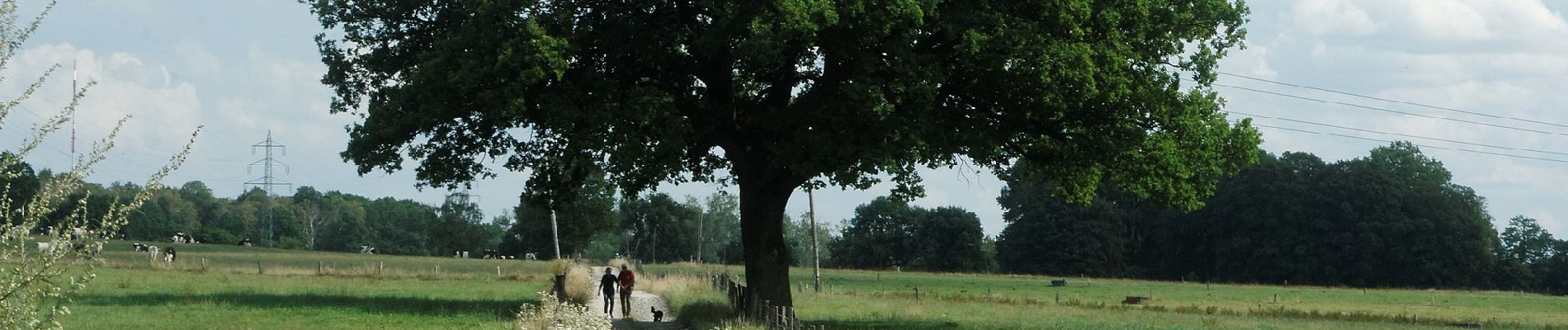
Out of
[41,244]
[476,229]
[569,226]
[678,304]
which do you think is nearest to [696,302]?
[678,304]

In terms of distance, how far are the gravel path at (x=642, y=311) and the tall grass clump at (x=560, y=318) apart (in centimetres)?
437

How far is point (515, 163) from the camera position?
32375 millimetres

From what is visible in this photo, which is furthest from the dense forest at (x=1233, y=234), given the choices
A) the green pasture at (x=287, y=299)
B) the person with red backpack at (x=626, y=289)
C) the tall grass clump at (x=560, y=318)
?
the tall grass clump at (x=560, y=318)

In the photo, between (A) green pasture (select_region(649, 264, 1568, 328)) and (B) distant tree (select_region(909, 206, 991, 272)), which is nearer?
(A) green pasture (select_region(649, 264, 1568, 328))

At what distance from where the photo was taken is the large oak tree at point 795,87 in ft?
81.9

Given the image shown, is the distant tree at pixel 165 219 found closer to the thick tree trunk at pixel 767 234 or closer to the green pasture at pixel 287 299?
the green pasture at pixel 287 299

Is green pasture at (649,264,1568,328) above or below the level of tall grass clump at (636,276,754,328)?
below

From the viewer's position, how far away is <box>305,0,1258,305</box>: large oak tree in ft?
81.9

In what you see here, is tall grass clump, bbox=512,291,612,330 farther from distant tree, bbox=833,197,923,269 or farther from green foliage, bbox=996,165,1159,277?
distant tree, bbox=833,197,923,269

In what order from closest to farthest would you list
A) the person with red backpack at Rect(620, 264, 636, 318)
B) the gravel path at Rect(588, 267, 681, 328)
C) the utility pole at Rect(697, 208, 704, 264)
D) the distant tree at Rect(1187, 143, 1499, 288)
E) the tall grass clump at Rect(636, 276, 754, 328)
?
1. the tall grass clump at Rect(636, 276, 754, 328)
2. the gravel path at Rect(588, 267, 681, 328)
3. the person with red backpack at Rect(620, 264, 636, 318)
4. the distant tree at Rect(1187, 143, 1499, 288)
5. the utility pole at Rect(697, 208, 704, 264)

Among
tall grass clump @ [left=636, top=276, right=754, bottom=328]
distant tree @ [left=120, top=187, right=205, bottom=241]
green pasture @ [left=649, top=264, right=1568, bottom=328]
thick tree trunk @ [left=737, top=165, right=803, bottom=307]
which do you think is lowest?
green pasture @ [left=649, top=264, right=1568, bottom=328]

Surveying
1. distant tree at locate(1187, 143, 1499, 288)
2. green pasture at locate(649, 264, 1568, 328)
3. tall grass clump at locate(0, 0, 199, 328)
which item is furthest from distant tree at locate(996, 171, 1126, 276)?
tall grass clump at locate(0, 0, 199, 328)

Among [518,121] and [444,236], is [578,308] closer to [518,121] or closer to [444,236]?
[518,121]

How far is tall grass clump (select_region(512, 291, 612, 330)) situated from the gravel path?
14.3 ft
